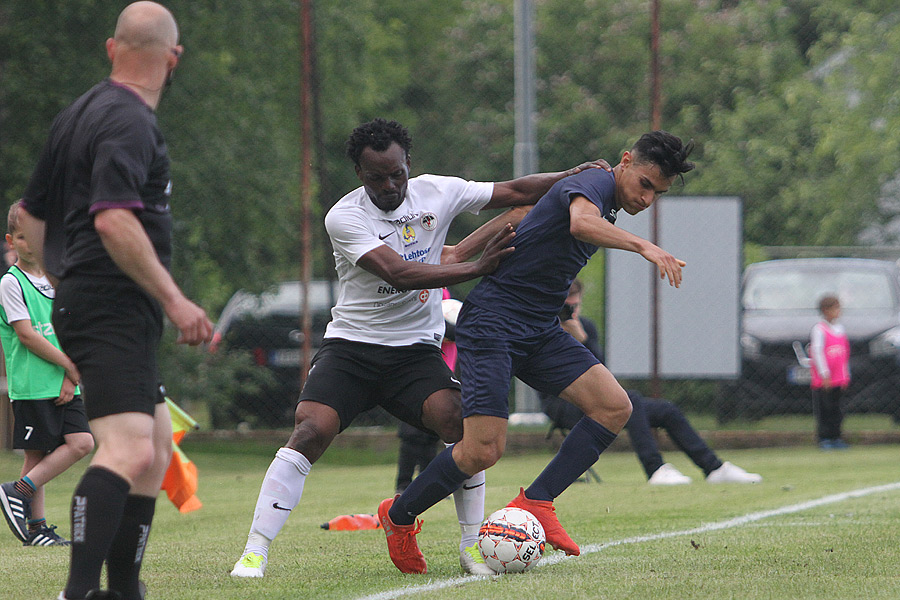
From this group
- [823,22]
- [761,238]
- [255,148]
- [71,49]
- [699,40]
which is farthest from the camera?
[699,40]

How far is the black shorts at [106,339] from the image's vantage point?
12.8ft

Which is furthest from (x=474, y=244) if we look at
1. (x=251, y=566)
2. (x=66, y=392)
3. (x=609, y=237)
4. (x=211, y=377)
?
(x=211, y=377)

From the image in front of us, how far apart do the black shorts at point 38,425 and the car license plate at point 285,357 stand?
7424 mm

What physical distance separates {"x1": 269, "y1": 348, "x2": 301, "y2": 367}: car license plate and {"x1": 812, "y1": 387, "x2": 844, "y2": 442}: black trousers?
5.89 meters

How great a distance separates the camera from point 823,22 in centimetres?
2336

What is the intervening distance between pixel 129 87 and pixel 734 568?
10.3 ft

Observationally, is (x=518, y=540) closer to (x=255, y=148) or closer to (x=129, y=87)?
(x=129, y=87)

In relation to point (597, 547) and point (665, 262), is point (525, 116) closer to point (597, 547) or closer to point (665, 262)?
point (597, 547)

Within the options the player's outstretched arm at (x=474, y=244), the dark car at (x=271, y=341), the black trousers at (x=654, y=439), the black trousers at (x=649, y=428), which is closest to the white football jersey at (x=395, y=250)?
the player's outstretched arm at (x=474, y=244)

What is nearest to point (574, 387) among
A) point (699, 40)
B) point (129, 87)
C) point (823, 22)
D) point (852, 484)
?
point (129, 87)

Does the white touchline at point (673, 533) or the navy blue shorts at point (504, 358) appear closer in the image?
the white touchline at point (673, 533)

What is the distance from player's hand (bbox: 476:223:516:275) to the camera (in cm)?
534

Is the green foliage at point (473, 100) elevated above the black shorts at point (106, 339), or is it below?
above

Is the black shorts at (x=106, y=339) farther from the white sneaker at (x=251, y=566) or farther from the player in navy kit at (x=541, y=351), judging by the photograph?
the player in navy kit at (x=541, y=351)
